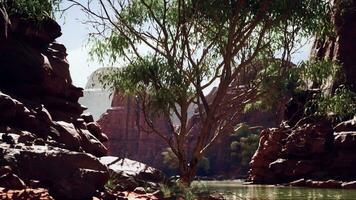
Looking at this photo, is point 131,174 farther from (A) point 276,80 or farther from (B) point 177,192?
(A) point 276,80

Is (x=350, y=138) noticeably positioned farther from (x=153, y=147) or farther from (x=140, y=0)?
(x=153, y=147)

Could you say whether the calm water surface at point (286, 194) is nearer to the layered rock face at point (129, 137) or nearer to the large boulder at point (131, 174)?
the large boulder at point (131, 174)

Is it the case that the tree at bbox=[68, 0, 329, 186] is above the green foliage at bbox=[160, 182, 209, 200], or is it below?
above

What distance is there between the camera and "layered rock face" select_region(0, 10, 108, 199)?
8.21m

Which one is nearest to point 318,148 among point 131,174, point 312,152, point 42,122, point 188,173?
point 312,152

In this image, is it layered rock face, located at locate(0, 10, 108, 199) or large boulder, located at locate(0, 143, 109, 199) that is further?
layered rock face, located at locate(0, 10, 108, 199)

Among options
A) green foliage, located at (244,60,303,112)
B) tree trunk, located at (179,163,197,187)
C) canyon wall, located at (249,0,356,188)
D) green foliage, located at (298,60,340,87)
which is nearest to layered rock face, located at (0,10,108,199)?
tree trunk, located at (179,163,197,187)

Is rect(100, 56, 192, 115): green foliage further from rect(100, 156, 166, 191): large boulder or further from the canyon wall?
the canyon wall

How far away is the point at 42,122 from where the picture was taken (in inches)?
683

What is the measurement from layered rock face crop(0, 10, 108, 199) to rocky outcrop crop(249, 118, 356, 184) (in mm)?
19155

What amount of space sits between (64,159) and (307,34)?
1013 centimetres

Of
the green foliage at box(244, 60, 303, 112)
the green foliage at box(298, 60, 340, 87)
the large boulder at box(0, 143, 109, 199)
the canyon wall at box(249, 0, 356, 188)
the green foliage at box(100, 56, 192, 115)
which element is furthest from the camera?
the canyon wall at box(249, 0, 356, 188)

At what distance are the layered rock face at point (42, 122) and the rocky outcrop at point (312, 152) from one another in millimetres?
19155

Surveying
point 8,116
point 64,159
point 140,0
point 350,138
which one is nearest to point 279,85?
point 140,0
